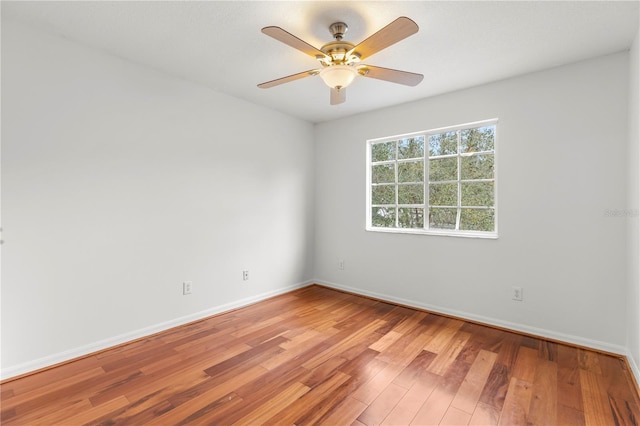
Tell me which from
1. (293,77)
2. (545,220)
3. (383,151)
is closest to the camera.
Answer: (293,77)

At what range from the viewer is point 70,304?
235 centimetres

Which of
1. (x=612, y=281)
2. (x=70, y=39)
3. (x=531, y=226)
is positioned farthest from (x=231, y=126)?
(x=612, y=281)

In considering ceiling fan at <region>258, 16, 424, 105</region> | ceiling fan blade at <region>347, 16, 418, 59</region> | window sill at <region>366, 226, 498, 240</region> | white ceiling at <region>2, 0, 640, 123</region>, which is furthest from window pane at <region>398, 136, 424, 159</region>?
ceiling fan blade at <region>347, 16, 418, 59</region>

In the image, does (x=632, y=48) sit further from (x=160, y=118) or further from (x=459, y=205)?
(x=160, y=118)

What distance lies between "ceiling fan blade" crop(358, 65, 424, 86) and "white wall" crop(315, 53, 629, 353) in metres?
1.03

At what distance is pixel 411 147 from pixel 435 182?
55 cm

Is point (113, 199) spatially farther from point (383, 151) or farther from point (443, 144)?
point (443, 144)

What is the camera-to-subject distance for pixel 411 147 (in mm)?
3766

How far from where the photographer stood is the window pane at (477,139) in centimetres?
318

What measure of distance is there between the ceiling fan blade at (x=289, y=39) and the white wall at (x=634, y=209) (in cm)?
224

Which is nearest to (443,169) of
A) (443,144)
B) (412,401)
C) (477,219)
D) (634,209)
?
(443,144)

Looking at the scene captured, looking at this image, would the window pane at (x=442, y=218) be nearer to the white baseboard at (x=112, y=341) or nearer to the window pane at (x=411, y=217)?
the window pane at (x=411, y=217)

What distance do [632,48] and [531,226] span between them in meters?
1.54

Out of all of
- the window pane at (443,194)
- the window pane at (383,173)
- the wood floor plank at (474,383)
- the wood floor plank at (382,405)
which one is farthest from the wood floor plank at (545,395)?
the window pane at (383,173)
